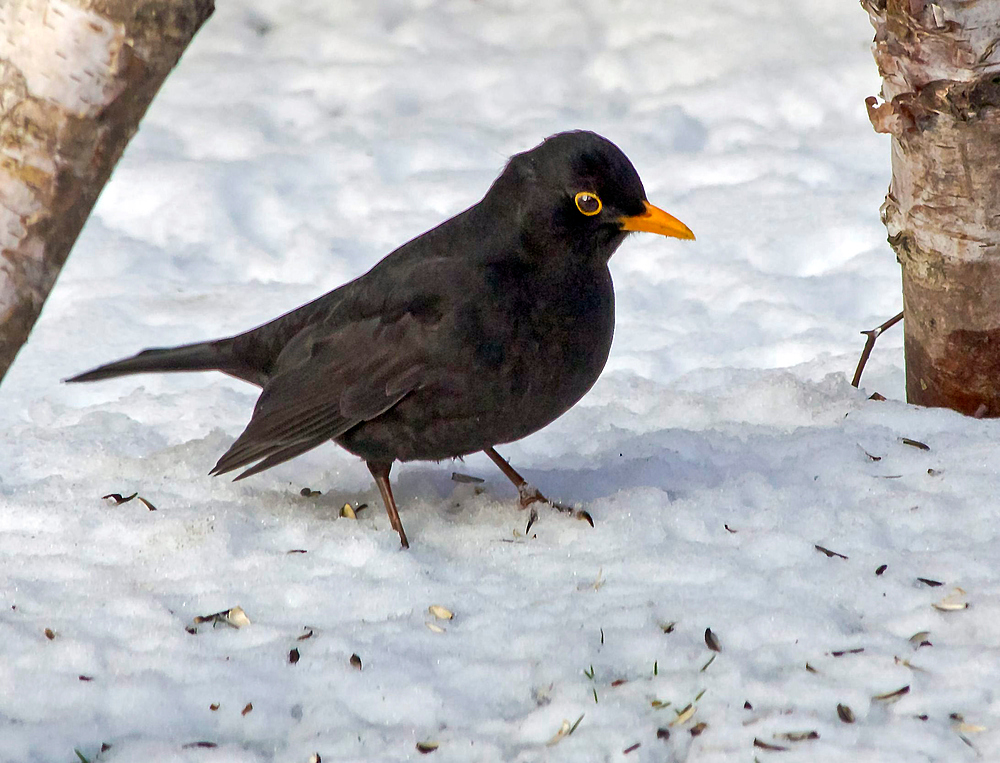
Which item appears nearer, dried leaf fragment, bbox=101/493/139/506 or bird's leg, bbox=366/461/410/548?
bird's leg, bbox=366/461/410/548

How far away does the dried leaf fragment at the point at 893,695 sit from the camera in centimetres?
278

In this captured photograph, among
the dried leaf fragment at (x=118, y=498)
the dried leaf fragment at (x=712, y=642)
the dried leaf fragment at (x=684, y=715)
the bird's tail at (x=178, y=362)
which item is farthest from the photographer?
the bird's tail at (x=178, y=362)

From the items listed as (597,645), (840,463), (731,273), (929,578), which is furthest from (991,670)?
(731,273)

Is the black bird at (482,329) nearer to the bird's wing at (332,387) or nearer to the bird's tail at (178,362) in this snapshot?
the bird's wing at (332,387)

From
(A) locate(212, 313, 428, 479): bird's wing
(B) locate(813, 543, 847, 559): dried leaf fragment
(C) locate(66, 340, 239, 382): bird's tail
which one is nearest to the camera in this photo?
(B) locate(813, 543, 847, 559): dried leaf fragment

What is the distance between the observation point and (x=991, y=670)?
2.84 metres

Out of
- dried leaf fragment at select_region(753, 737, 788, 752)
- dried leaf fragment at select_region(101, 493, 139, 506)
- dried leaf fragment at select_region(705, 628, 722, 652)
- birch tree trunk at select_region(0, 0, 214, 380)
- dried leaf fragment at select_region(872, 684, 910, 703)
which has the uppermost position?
birch tree trunk at select_region(0, 0, 214, 380)

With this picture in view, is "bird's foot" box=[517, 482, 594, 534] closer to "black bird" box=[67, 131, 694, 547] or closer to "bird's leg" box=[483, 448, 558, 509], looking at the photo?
"bird's leg" box=[483, 448, 558, 509]

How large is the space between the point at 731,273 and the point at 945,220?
2225 millimetres

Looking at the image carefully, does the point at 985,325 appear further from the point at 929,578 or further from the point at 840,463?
the point at 929,578

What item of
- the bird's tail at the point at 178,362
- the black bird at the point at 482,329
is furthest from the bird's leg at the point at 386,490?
the bird's tail at the point at 178,362

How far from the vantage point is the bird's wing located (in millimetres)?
3873

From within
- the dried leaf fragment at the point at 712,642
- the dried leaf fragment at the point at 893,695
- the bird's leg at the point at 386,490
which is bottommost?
the bird's leg at the point at 386,490

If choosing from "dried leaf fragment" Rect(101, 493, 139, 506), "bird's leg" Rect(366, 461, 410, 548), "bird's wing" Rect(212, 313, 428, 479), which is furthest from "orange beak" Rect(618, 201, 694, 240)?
"dried leaf fragment" Rect(101, 493, 139, 506)
